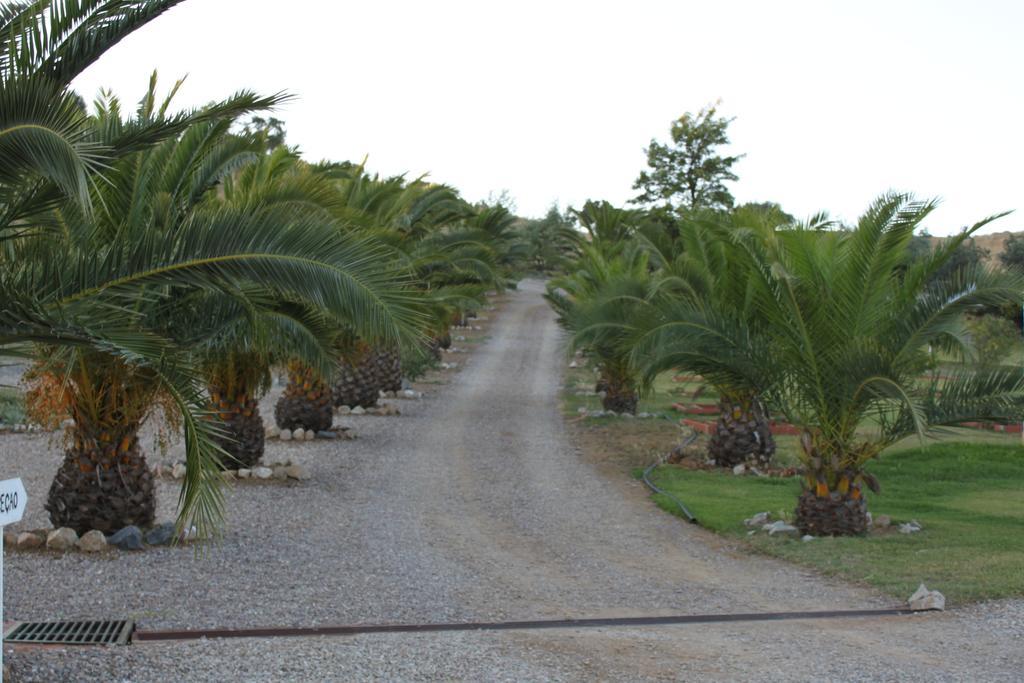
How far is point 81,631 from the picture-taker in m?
6.89

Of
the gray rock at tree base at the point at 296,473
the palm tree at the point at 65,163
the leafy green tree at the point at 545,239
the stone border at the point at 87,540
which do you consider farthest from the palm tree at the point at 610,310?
the leafy green tree at the point at 545,239

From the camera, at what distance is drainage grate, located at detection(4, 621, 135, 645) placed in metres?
6.62

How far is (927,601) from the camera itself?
26.9ft

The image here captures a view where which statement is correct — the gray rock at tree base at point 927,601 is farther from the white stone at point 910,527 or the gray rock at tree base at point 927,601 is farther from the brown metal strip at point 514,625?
the white stone at point 910,527

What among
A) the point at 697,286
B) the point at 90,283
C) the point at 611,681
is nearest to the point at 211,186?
the point at 90,283

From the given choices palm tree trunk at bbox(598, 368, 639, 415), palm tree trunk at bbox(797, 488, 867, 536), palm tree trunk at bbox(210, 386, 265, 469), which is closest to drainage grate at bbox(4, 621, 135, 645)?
palm tree trunk at bbox(210, 386, 265, 469)

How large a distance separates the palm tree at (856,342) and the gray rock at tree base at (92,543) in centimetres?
654

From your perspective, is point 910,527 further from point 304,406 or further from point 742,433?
point 304,406

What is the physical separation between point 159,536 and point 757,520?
6.30 metres

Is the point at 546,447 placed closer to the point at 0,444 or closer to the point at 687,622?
the point at 0,444

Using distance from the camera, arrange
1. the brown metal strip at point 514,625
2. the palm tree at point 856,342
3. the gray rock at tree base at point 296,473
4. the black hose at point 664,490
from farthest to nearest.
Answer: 1. the gray rock at tree base at point 296,473
2. the black hose at point 664,490
3. the palm tree at point 856,342
4. the brown metal strip at point 514,625

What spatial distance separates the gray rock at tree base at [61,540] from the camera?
30.9ft

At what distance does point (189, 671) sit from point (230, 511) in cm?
596

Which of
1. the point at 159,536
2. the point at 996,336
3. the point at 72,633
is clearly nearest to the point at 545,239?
the point at 996,336
